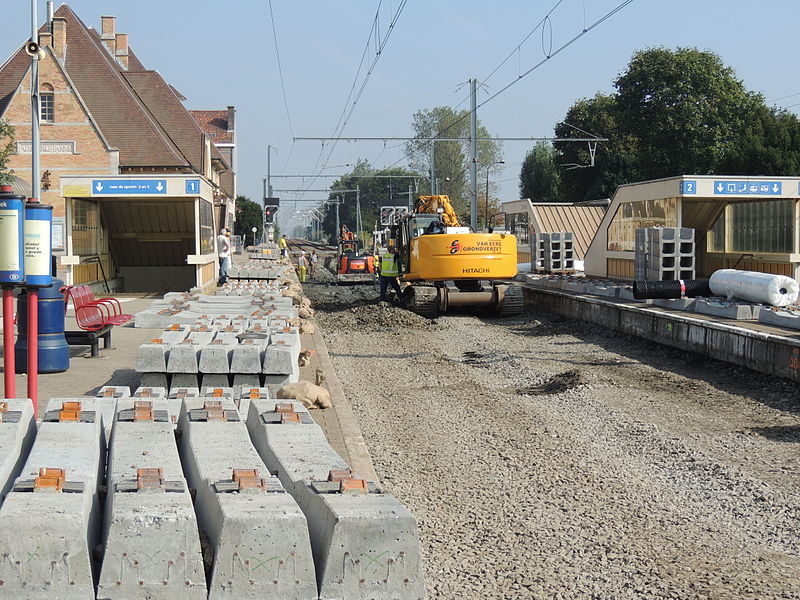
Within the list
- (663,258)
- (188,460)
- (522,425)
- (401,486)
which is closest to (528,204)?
(663,258)

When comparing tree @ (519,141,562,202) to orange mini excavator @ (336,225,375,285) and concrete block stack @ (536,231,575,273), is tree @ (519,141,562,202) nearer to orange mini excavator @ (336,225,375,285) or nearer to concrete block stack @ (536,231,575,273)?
orange mini excavator @ (336,225,375,285)

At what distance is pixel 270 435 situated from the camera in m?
6.18

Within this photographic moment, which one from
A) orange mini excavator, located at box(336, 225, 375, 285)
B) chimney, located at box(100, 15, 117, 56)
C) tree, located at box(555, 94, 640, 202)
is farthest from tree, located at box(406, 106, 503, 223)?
orange mini excavator, located at box(336, 225, 375, 285)

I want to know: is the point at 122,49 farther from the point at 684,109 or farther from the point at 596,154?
the point at 684,109

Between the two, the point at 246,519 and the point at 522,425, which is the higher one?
the point at 246,519

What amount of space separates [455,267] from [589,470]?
16.1m

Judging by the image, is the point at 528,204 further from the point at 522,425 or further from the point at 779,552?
the point at 779,552

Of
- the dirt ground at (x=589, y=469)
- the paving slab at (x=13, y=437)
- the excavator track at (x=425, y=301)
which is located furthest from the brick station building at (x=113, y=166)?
the paving slab at (x=13, y=437)

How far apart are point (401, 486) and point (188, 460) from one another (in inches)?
112

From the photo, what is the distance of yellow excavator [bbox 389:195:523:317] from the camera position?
25.0 m

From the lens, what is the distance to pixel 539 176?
9100cm

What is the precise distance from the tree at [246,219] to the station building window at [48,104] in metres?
48.4

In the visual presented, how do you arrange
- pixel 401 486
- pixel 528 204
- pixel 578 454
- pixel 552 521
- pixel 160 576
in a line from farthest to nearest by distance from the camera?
pixel 528 204, pixel 578 454, pixel 401 486, pixel 552 521, pixel 160 576

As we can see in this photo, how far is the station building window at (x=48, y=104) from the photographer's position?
40.3 m
